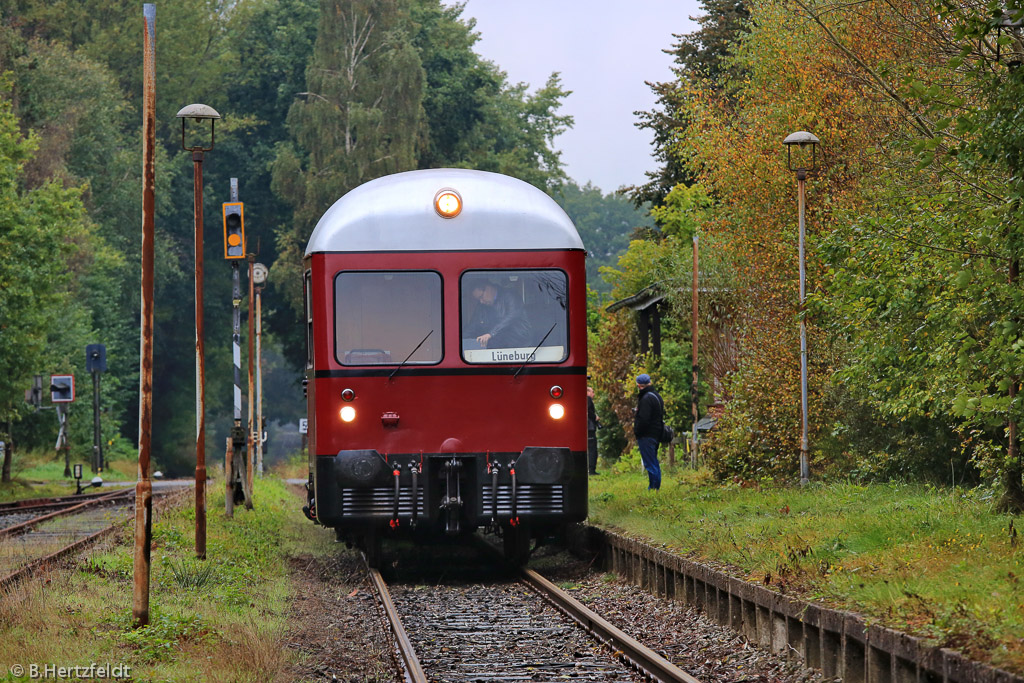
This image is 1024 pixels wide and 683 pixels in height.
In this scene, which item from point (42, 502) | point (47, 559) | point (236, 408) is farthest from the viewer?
point (42, 502)

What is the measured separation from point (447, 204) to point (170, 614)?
487cm

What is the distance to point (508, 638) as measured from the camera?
10.7 metres

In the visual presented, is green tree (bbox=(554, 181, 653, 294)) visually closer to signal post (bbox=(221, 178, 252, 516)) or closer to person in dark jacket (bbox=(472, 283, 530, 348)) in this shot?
signal post (bbox=(221, 178, 252, 516))

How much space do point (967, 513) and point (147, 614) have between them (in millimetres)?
6810

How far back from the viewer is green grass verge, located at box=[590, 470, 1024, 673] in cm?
762

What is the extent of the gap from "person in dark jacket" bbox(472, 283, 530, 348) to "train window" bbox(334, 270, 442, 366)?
413mm

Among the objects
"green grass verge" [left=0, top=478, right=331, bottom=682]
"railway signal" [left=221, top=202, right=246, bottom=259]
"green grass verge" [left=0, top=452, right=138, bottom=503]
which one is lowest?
"green grass verge" [left=0, top=452, right=138, bottom=503]

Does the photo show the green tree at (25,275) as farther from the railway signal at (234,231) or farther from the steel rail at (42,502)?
the railway signal at (234,231)

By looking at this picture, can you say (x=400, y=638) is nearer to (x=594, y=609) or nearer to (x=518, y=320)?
(x=594, y=609)

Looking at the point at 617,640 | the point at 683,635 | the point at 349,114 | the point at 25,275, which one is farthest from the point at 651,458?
the point at 349,114

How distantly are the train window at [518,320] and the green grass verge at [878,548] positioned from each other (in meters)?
2.19

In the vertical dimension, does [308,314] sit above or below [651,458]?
above

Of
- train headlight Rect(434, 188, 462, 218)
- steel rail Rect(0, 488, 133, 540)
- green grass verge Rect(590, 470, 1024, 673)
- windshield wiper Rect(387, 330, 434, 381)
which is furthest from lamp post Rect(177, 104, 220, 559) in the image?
green grass verge Rect(590, 470, 1024, 673)

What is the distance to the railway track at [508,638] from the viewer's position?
9.16 metres
